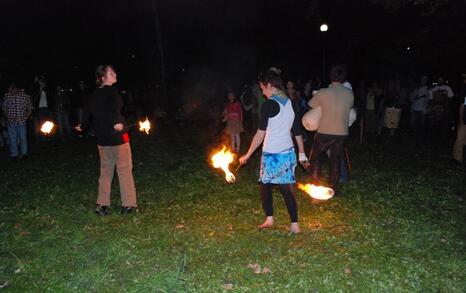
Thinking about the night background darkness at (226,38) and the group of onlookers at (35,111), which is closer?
the group of onlookers at (35,111)

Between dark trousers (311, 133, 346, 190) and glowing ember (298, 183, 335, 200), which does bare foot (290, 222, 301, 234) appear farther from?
dark trousers (311, 133, 346, 190)

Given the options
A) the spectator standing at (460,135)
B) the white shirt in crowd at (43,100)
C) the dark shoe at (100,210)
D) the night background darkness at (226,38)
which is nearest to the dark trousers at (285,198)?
the dark shoe at (100,210)

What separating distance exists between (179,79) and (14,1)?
9266 millimetres

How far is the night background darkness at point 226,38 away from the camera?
2177cm

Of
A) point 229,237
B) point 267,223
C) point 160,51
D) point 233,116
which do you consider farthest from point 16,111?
point 160,51

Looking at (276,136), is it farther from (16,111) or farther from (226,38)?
(226,38)

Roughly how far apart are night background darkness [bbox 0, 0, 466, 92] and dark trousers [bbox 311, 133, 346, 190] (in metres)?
11.0

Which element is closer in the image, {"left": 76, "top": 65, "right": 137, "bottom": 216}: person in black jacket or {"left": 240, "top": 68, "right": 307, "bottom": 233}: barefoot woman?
{"left": 240, "top": 68, "right": 307, "bottom": 233}: barefoot woman

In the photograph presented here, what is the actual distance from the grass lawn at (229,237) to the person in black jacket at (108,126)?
2.06 ft

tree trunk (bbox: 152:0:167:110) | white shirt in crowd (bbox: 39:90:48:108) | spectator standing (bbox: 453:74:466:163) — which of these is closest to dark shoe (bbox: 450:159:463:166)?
spectator standing (bbox: 453:74:466:163)

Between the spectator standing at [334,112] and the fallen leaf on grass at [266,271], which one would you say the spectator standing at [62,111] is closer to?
the spectator standing at [334,112]

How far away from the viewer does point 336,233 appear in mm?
6332

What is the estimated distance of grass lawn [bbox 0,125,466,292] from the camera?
199 inches

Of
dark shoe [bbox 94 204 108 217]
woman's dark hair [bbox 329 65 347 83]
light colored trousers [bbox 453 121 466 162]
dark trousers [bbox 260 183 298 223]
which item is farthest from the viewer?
light colored trousers [bbox 453 121 466 162]
